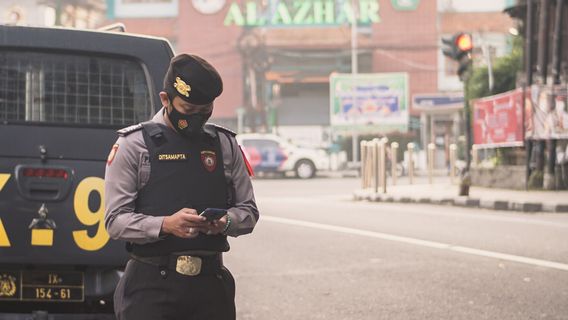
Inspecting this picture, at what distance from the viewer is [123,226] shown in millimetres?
3047

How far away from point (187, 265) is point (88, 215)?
1.30 metres

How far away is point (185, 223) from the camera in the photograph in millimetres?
2930

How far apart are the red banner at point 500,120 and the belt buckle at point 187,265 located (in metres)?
17.1

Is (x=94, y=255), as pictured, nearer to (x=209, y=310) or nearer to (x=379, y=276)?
(x=209, y=310)

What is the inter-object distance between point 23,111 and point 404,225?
9642mm

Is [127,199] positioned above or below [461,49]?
below

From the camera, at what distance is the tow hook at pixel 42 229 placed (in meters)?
4.17

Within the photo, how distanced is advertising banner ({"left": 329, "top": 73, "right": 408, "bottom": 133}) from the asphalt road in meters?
30.3

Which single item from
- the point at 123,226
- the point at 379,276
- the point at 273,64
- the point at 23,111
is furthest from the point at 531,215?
the point at 273,64

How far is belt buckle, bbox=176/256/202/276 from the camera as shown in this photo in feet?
10.1

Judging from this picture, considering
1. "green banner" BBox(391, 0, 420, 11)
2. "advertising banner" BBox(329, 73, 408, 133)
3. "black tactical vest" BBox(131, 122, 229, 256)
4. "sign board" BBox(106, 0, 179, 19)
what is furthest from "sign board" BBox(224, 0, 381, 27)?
"black tactical vest" BBox(131, 122, 229, 256)

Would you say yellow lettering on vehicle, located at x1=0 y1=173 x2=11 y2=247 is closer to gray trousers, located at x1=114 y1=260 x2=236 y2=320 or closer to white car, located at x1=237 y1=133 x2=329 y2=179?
gray trousers, located at x1=114 y1=260 x2=236 y2=320

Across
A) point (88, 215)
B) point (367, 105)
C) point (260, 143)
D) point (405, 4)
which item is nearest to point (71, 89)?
point (88, 215)

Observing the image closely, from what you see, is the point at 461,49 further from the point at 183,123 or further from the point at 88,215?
the point at 183,123
